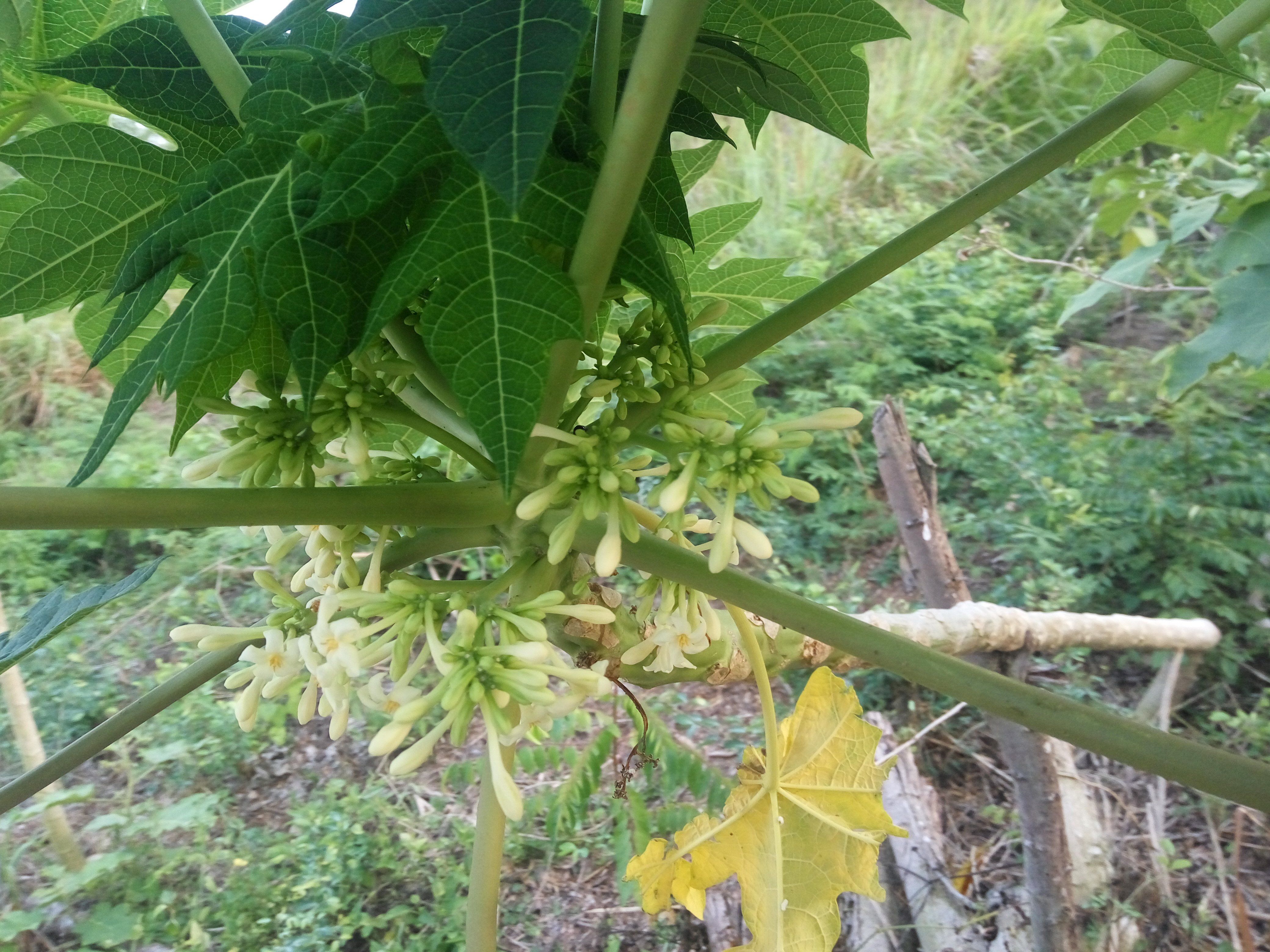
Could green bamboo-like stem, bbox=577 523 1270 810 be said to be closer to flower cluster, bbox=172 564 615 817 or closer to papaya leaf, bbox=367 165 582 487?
flower cluster, bbox=172 564 615 817

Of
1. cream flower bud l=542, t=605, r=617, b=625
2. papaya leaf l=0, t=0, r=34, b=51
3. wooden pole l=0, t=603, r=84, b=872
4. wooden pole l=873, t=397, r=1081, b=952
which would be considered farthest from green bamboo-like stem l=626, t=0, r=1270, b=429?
wooden pole l=0, t=603, r=84, b=872

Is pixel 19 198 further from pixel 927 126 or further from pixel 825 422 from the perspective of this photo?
pixel 927 126

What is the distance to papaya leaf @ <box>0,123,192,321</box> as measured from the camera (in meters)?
0.52

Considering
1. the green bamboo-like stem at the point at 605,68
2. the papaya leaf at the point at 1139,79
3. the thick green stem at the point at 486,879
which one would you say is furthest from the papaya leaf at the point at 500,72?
the papaya leaf at the point at 1139,79

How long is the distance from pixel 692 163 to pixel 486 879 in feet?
1.99

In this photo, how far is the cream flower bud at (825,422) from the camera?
0.49m

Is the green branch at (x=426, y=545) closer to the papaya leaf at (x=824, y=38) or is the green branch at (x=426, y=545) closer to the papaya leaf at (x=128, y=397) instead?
the papaya leaf at (x=128, y=397)

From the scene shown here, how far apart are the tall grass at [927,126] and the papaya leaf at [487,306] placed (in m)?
3.23

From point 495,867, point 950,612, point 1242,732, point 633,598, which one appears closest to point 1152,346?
point 1242,732

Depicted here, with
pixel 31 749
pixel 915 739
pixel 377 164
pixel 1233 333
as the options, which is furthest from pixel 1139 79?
pixel 31 749

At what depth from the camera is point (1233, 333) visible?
1.25 meters

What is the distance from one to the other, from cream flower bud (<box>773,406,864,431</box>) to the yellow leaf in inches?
13.1

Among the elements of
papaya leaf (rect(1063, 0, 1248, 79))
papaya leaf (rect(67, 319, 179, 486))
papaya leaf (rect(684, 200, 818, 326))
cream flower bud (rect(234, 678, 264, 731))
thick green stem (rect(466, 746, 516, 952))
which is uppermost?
papaya leaf (rect(684, 200, 818, 326))

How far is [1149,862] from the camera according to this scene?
5.45 feet
